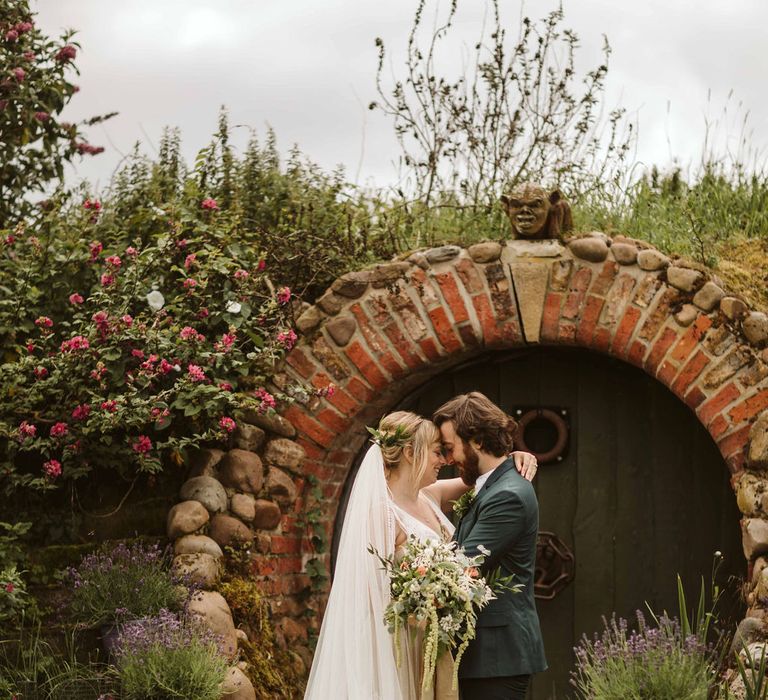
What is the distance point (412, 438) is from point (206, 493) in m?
1.48

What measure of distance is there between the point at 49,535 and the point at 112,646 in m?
0.87

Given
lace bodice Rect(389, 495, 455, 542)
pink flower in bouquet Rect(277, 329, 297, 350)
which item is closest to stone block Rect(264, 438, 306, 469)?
pink flower in bouquet Rect(277, 329, 297, 350)

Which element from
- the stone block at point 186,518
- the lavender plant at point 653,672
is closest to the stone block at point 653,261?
the lavender plant at point 653,672

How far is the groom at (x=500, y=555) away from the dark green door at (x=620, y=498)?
5.12 ft

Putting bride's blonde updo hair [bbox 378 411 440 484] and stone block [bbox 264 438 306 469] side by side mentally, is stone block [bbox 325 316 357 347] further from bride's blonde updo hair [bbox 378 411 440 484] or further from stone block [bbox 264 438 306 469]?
bride's blonde updo hair [bbox 378 411 440 484]

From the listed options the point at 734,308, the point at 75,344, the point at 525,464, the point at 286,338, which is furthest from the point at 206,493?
the point at 734,308

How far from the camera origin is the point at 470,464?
4406mm

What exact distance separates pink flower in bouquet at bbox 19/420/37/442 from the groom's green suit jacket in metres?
2.31

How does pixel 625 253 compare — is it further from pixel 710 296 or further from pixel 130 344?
pixel 130 344

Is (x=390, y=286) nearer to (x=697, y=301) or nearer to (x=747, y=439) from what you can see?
(x=697, y=301)

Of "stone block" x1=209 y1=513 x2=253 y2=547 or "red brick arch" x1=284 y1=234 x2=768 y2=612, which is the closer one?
"red brick arch" x1=284 y1=234 x2=768 y2=612

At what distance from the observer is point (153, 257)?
567 centimetres

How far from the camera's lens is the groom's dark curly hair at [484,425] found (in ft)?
14.1

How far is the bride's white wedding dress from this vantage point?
4.22m
